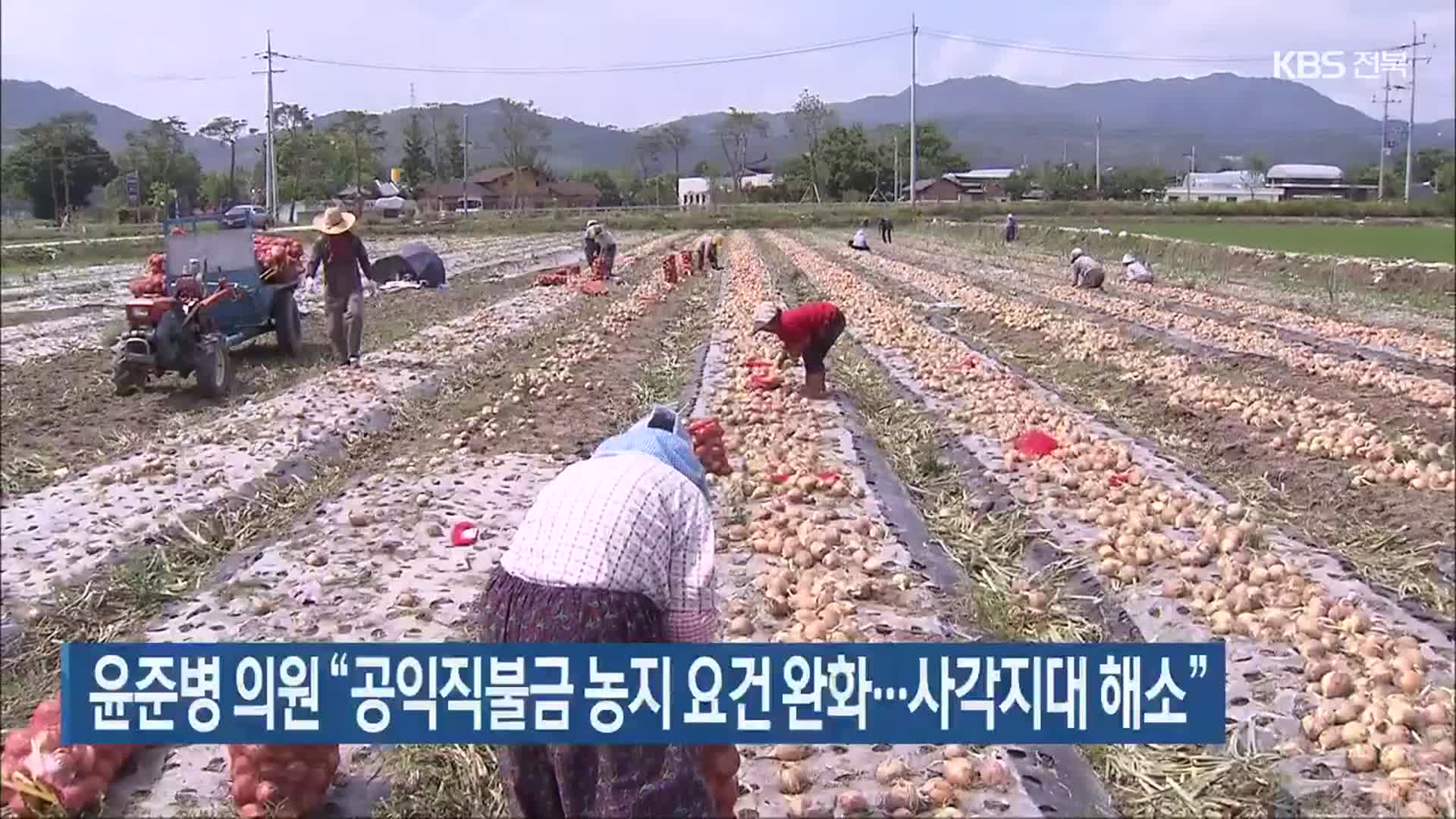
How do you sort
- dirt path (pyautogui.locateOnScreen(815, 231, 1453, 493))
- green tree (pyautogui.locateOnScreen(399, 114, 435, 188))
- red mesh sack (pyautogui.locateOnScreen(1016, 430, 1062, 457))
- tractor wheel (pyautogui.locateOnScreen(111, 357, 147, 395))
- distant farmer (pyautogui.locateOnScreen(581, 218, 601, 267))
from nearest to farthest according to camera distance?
green tree (pyautogui.locateOnScreen(399, 114, 435, 188))
red mesh sack (pyautogui.locateOnScreen(1016, 430, 1062, 457))
dirt path (pyautogui.locateOnScreen(815, 231, 1453, 493))
tractor wheel (pyautogui.locateOnScreen(111, 357, 147, 395))
distant farmer (pyautogui.locateOnScreen(581, 218, 601, 267))

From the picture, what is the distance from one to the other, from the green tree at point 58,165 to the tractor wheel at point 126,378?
3.58 metres

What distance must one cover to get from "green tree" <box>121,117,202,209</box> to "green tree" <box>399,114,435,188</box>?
0.88m

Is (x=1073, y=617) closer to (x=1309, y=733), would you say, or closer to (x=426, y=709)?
(x=1309, y=733)

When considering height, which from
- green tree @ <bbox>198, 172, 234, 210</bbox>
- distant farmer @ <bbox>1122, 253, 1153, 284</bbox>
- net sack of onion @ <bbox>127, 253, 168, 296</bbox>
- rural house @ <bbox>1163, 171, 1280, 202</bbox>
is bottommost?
distant farmer @ <bbox>1122, 253, 1153, 284</bbox>

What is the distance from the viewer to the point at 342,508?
5543mm

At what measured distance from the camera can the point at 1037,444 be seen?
265 inches

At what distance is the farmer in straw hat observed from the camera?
8820 millimetres

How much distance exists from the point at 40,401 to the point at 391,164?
11.1 ft

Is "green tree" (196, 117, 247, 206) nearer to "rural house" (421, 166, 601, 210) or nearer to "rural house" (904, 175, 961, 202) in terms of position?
"rural house" (421, 166, 601, 210)

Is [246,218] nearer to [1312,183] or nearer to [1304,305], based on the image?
[1304,305]

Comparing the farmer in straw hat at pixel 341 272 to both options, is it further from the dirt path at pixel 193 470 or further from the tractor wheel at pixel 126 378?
the tractor wheel at pixel 126 378

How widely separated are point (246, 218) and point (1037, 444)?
5.20 m

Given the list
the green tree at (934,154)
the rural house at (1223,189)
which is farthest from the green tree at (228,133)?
the green tree at (934,154)
